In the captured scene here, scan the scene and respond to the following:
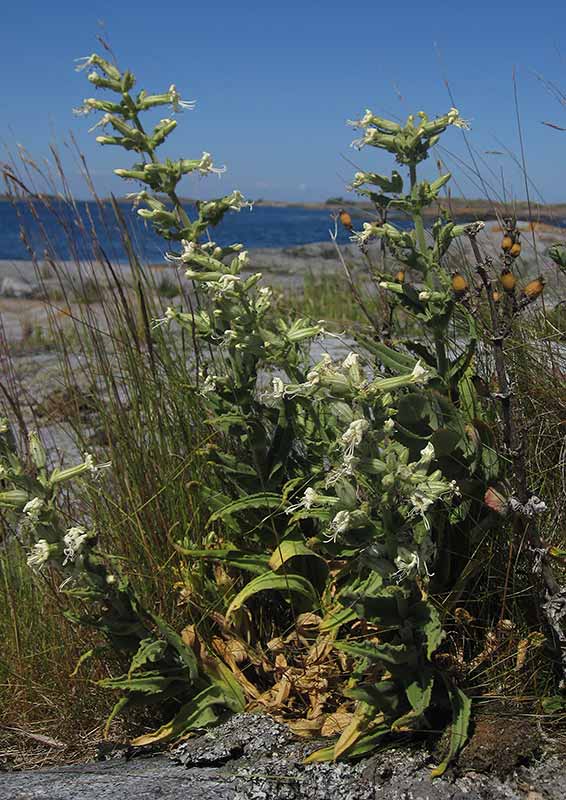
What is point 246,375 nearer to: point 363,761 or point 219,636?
point 219,636

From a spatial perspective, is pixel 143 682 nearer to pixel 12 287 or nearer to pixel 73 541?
pixel 73 541

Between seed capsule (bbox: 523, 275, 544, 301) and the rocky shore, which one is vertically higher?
the rocky shore

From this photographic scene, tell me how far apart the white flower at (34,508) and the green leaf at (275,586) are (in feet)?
2.20

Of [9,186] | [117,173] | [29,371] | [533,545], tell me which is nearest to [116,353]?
[9,186]

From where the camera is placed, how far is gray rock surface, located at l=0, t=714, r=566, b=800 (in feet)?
6.40

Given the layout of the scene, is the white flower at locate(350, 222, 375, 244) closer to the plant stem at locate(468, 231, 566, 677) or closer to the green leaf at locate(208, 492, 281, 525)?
the plant stem at locate(468, 231, 566, 677)

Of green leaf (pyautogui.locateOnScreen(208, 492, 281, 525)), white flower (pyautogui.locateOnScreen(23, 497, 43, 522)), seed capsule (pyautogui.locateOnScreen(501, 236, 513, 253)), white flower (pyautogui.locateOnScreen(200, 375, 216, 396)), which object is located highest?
seed capsule (pyautogui.locateOnScreen(501, 236, 513, 253))

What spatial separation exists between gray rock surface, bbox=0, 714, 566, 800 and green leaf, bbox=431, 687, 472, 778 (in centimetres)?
7

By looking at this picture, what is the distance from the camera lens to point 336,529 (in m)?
1.85

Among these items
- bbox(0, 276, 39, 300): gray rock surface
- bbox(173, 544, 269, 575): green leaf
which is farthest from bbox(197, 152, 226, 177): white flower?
bbox(0, 276, 39, 300): gray rock surface

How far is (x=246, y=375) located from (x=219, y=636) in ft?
3.04

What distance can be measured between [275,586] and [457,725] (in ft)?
2.24

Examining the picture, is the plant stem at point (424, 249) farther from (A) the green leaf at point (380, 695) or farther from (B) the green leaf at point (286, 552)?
(A) the green leaf at point (380, 695)

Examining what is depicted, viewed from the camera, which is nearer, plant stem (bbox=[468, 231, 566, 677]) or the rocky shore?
plant stem (bbox=[468, 231, 566, 677])
